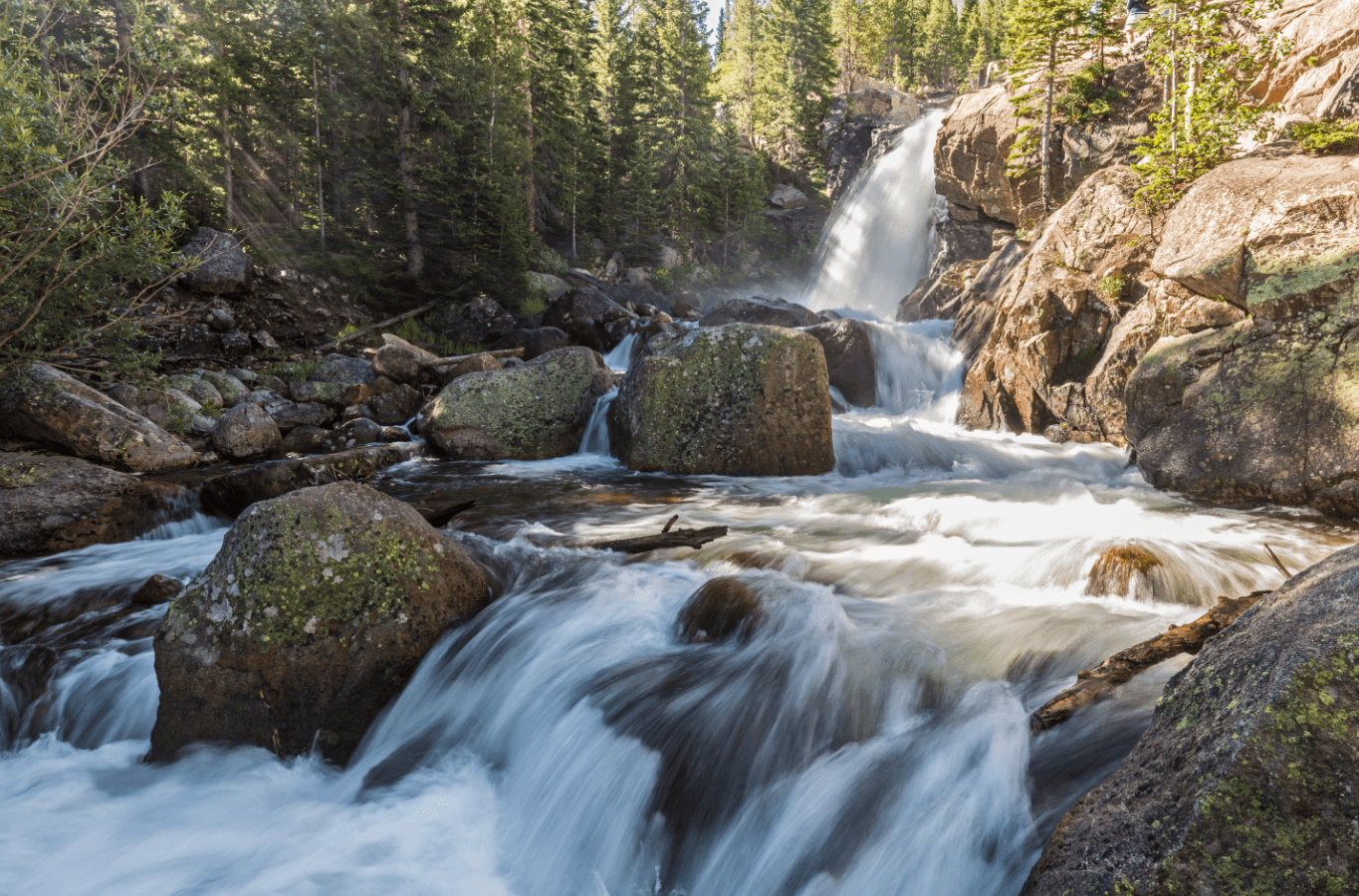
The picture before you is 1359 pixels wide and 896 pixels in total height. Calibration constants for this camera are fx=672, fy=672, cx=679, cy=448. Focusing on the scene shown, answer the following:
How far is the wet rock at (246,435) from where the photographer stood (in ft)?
31.7

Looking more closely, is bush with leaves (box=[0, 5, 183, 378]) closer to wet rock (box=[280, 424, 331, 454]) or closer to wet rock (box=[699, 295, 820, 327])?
wet rock (box=[280, 424, 331, 454])

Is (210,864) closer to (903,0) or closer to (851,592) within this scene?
(851,592)

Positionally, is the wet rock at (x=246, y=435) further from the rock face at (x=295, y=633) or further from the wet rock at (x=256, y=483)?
the rock face at (x=295, y=633)

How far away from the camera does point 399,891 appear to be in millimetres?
2645

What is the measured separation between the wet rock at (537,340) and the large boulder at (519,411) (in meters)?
6.42

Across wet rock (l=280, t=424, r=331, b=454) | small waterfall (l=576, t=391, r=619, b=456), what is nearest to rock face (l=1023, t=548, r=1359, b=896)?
small waterfall (l=576, t=391, r=619, b=456)

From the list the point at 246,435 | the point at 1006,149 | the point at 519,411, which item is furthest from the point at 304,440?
the point at 1006,149

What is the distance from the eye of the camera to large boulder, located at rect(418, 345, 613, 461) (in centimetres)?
970

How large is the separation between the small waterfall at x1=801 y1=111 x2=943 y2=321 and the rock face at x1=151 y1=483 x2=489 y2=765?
23759mm

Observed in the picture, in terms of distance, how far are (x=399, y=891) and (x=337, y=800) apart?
79cm

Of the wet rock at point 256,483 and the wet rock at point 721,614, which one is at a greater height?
the wet rock at point 256,483

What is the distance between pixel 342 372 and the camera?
13141 mm

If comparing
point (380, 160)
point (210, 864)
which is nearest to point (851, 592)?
point (210, 864)

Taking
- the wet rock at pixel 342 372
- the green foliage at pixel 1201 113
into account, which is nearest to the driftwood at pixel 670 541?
the green foliage at pixel 1201 113
